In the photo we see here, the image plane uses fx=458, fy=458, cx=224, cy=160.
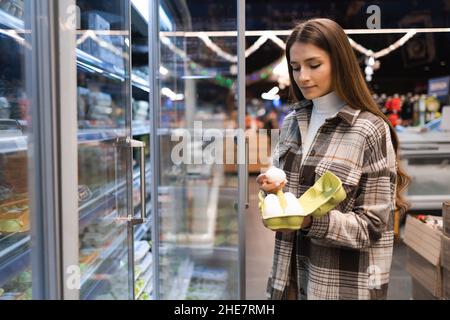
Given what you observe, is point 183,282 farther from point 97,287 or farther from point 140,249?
point 97,287

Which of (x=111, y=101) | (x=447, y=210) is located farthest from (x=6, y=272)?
(x=447, y=210)

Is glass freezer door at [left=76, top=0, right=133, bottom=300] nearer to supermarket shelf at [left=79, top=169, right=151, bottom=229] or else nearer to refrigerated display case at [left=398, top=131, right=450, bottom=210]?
supermarket shelf at [left=79, top=169, right=151, bottom=229]

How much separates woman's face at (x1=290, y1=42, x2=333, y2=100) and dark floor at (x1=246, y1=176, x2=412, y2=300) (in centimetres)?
167

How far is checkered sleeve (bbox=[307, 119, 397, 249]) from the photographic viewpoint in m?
1.22

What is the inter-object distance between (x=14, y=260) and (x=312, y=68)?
117 centimetres

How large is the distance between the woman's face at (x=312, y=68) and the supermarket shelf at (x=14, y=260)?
3.59 ft

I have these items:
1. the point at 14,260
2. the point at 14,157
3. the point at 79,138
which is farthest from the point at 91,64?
the point at 14,260

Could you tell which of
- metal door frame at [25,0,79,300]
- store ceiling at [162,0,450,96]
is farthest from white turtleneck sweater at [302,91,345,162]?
metal door frame at [25,0,79,300]

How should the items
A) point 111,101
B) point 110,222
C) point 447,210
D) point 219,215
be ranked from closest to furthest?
1. point 447,210
2. point 110,222
3. point 111,101
4. point 219,215

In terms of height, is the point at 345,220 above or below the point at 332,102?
below

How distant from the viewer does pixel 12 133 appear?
1.52 metres

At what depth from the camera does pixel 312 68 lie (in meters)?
1.33

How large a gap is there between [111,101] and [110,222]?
0.87 meters
